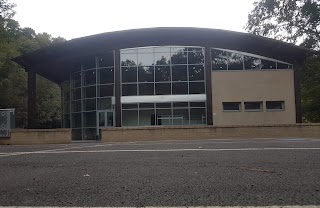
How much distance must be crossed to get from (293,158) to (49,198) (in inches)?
230

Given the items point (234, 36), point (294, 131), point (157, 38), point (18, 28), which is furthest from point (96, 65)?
point (18, 28)

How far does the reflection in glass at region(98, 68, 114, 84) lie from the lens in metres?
28.2

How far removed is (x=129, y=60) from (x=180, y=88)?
14.4 feet

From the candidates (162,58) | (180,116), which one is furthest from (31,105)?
(180,116)

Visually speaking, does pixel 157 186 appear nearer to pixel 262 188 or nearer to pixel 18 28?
pixel 262 188

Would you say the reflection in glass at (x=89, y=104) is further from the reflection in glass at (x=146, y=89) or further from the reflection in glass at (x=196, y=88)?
the reflection in glass at (x=196, y=88)

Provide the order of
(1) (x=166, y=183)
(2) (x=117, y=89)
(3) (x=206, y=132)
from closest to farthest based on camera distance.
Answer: (1) (x=166, y=183)
(3) (x=206, y=132)
(2) (x=117, y=89)

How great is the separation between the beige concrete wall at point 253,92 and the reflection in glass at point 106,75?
7696 millimetres

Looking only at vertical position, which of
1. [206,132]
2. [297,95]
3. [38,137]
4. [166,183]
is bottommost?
[166,183]

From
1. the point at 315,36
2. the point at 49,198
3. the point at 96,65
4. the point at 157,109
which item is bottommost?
the point at 49,198

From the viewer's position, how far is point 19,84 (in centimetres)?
4194

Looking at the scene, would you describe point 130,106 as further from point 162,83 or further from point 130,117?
point 162,83

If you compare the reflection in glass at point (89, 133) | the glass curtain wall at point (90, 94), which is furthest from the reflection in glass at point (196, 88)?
the reflection in glass at point (89, 133)

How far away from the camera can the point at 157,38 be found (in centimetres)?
2766
